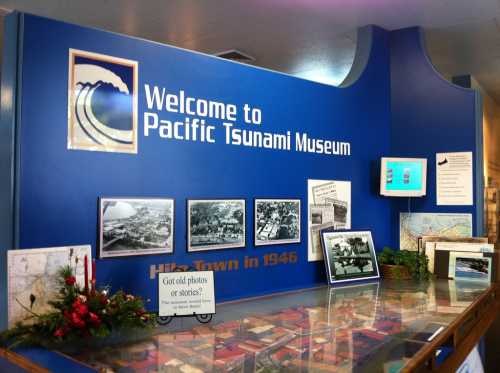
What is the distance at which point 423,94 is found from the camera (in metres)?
3.75

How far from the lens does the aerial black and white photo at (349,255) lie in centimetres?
309

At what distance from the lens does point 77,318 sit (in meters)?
1.72

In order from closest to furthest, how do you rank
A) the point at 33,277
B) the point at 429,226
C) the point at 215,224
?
1. the point at 33,277
2. the point at 215,224
3. the point at 429,226

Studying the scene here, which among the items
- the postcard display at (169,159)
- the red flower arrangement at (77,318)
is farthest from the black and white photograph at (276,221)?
the red flower arrangement at (77,318)

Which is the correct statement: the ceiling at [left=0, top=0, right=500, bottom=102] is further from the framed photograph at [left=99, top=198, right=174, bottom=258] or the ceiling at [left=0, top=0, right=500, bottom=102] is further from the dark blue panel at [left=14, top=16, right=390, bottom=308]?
the framed photograph at [left=99, top=198, right=174, bottom=258]

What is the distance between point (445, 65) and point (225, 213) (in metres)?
3.34

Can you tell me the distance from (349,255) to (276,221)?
2.02ft

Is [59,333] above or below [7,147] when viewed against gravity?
below

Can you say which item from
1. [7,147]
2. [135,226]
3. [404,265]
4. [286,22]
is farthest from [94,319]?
[286,22]

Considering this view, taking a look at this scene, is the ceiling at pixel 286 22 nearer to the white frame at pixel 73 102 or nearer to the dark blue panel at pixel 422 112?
the dark blue panel at pixel 422 112

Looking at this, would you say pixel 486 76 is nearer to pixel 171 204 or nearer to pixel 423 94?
pixel 423 94

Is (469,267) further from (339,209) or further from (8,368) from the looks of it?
(8,368)

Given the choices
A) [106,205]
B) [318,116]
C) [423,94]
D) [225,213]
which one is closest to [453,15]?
[423,94]

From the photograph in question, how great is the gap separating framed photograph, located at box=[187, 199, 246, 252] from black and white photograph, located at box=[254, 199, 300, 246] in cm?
12
